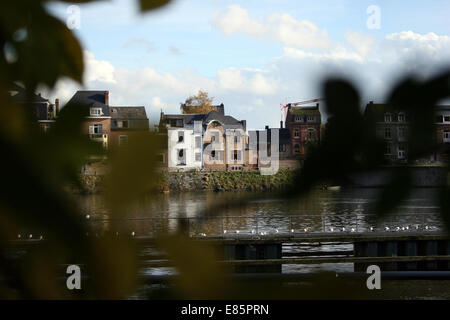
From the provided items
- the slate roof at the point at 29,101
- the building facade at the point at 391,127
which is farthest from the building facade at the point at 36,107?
the building facade at the point at 391,127

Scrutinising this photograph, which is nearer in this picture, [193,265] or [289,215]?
[193,265]

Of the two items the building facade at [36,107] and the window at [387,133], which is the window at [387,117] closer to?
the window at [387,133]

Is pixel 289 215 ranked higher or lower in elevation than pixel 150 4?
lower

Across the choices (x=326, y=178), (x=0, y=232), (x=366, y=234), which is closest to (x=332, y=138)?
(x=326, y=178)

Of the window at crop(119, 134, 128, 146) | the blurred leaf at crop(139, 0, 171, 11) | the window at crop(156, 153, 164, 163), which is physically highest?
the blurred leaf at crop(139, 0, 171, 11)

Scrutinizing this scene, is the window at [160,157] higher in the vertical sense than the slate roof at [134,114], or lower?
lower

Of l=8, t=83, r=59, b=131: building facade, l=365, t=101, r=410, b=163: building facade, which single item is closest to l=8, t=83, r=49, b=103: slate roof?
l=8, t=83, r=59, b=131: building facade

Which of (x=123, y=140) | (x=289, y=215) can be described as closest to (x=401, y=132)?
(x=123, y=140)

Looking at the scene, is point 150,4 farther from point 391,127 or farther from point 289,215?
point 289,215

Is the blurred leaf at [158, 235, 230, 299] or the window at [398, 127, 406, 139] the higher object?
the window at [398, 127, 406, 139]

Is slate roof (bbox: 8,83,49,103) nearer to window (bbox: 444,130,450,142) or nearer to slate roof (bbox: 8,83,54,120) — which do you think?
slate roof (bbox: 8,83,54,120)

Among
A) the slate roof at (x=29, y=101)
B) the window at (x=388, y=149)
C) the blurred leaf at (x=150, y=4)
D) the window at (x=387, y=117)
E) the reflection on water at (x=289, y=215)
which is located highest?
the blurred leaf at (x=150, y=4)
